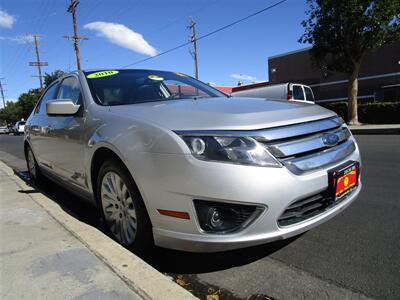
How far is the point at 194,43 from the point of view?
34344mm

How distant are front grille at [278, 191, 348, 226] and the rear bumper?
0.03 metres

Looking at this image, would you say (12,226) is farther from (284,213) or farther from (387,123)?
(387,123)

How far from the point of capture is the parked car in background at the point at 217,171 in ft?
7.72

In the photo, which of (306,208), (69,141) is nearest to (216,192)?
(306,208)

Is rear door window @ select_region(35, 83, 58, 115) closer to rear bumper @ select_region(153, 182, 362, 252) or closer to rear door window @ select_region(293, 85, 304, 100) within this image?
rear bumper @ select_region(153, 182, 362, 252)

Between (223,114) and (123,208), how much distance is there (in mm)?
1128

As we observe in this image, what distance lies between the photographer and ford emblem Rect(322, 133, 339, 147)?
2.78m

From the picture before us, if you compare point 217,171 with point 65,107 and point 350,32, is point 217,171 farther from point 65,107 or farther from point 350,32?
point 350,32

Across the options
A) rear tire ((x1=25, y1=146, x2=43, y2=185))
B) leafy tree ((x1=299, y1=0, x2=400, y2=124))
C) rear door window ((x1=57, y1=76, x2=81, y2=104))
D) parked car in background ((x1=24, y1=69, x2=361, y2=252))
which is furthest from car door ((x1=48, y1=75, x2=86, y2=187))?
leafy tree ((x1=299, y1=0, x2=400, y2=124))

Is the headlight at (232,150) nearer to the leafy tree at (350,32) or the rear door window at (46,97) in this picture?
the rear door window at (46,97)

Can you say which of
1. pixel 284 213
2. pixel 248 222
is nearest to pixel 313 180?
pixel 284 213

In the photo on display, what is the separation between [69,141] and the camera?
385cm

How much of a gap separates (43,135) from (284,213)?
140 inches

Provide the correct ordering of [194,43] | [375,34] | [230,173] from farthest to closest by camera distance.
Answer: [194,43] → [375,34] → [230,173]
